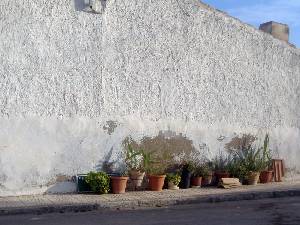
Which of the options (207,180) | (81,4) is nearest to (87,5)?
(81,4)

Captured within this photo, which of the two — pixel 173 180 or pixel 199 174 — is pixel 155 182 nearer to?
pixel 173 180

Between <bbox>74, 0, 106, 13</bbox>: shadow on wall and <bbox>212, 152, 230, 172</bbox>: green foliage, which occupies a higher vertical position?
<bbox>74, 0, 106, 13</bbox>: shadow on wall

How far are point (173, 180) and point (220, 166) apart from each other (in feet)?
6.72

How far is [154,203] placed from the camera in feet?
36.1

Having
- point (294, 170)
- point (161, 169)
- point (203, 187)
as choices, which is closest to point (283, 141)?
point (294, 170)

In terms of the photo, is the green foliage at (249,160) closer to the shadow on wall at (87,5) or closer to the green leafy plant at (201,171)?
the green leafy plant at (201,171)

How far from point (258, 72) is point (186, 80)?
2882 millimetres

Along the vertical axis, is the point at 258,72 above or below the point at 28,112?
above

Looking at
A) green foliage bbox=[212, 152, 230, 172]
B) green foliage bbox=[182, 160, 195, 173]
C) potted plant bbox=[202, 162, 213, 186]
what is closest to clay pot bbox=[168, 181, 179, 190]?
green foliage bbox=[182, 160, 195, 173]

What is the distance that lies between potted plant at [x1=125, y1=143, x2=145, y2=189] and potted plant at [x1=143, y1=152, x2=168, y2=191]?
152 mm

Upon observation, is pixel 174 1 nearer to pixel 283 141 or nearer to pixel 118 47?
pixel 118 47

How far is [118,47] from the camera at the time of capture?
1273 centimetres

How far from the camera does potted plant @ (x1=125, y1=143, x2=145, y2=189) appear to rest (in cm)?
1245

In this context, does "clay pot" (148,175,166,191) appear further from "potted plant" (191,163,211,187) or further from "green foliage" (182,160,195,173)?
"potted plant" (191,163,211,187)
